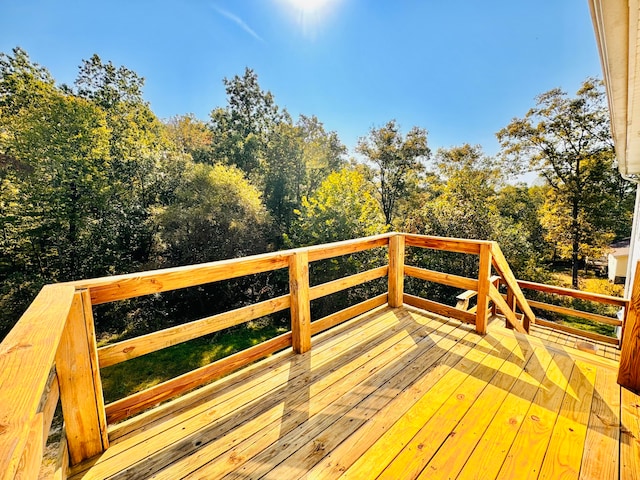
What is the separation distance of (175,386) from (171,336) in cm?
37

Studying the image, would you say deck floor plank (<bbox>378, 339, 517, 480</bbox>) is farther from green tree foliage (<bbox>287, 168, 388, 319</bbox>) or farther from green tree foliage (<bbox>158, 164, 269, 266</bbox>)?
green tree foliage (<bbox>158, 164, 269, 266</bbox>)

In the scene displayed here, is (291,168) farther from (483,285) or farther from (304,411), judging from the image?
(304,411)

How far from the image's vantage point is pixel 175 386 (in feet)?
6.42

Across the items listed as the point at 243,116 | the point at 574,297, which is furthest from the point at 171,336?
the point at 243,116

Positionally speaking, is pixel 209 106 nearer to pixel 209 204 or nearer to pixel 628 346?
pixel 209 204

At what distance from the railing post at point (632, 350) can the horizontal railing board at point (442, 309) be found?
1.16 meters

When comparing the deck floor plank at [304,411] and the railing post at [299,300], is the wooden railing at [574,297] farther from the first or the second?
the railing post at [299,300]

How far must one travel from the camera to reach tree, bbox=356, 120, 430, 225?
16.7m

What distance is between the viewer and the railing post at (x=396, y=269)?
341cm

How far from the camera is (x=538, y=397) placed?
2004 mm

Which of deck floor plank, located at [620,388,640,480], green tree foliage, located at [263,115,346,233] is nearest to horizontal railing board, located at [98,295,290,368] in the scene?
deck floor plank, located at [620,388,640,480]

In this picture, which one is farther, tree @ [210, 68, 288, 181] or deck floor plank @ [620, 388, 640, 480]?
tree @ [210, 68, 288, 181]

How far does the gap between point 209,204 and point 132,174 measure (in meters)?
5.22

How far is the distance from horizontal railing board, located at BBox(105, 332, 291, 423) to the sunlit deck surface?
0.30 feet
